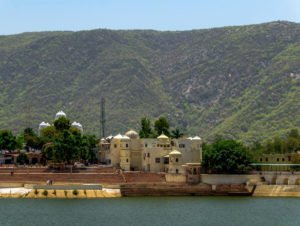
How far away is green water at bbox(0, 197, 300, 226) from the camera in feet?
219

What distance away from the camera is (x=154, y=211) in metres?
73.9

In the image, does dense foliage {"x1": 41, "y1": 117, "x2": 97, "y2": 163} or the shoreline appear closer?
the shoreline

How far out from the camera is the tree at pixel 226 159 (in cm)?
9406

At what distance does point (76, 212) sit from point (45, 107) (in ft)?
417

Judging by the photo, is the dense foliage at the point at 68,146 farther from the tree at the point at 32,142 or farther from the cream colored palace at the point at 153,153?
the cream colored palace at the point at 153,153

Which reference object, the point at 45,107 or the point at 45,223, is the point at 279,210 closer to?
the point at 45,223

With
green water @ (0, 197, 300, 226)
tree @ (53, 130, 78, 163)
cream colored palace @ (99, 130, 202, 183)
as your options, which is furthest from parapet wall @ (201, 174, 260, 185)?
tree @ (53, 130, 78, 163)

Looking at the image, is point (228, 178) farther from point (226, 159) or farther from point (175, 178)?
point (175, 178)

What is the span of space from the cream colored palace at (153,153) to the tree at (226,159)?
9.53 feet

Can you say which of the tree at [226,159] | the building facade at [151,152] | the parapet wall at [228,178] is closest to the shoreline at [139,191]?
the parapet wall at [228,178]

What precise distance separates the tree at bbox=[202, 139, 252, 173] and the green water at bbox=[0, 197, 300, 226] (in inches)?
242

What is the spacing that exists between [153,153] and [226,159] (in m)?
9.51

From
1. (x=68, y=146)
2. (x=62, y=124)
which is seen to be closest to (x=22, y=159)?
(x=62, y=124)

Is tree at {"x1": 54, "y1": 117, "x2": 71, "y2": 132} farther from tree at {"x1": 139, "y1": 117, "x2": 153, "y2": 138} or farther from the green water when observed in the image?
the green water
